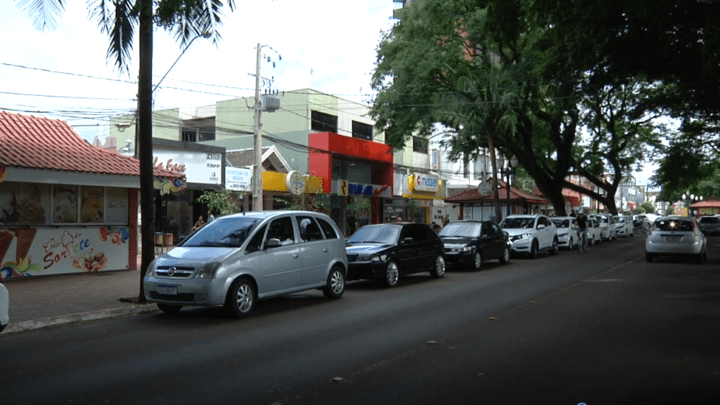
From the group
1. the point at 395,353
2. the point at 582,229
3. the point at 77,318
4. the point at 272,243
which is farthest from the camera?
the point at 582,229

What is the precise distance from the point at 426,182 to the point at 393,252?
28.3 m

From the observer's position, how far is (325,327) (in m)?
8.84

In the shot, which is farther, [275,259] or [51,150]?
[51,150]

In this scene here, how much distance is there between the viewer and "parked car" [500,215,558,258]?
22688mm

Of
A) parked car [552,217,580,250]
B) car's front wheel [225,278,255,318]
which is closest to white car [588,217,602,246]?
parked car [552,217,580,250]

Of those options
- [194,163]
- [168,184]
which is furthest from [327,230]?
[194,163]

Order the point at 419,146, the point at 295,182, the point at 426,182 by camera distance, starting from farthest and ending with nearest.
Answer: the point at 419,146 < the point at 426,182 < the point at 295,182

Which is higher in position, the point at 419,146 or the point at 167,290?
the point at 419,146

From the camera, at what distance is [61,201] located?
15.8 meters

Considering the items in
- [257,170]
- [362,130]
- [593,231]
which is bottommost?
[593,231]

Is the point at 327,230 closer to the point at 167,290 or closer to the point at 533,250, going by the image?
the point at 167,290

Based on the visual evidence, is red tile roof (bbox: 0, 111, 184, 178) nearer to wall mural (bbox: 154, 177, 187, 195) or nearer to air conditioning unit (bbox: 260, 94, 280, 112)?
wall mural (bbox: 154, 177, 187, 195)

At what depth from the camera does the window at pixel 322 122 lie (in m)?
37.3

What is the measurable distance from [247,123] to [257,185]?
53.5ft
